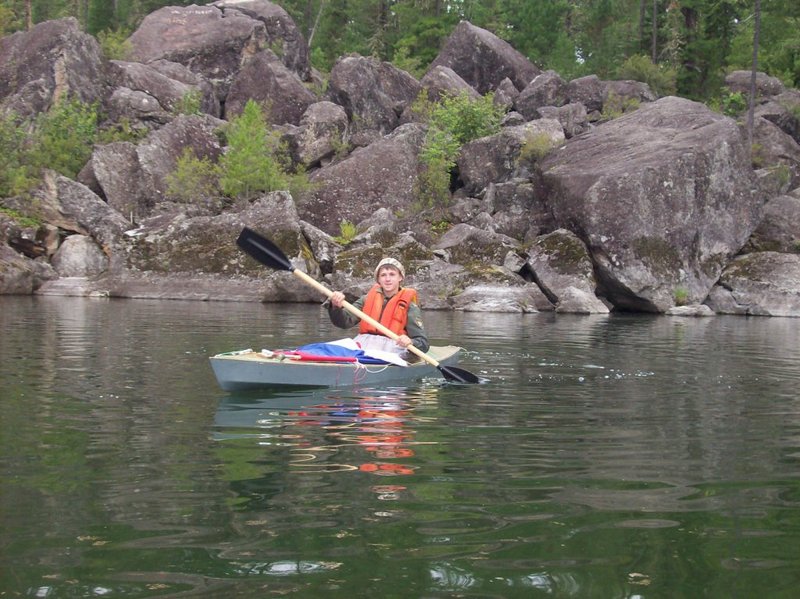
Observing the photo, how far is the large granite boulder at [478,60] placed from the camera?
41594mm

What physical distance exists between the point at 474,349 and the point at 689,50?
3405cm

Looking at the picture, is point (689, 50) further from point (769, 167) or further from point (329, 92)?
point (329, 92)

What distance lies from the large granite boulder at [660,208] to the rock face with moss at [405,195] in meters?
0.06

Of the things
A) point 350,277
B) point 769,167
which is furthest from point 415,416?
point 769,167


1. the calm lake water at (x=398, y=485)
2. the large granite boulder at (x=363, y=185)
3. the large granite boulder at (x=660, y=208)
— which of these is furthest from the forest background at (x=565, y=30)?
the calm lake water at (x=398, y=485)

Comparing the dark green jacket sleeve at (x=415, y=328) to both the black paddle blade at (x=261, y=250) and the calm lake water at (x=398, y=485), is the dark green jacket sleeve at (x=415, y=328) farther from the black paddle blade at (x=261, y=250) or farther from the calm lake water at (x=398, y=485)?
the black paddle blade at (x=261, y=250)

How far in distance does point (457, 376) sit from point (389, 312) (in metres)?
1.04

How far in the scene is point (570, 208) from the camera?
2642cm

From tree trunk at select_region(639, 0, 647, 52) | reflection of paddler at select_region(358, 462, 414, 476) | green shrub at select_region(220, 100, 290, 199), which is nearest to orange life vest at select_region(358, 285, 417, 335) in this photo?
reflection of paddler at select_region(358, 462, 414, 476)

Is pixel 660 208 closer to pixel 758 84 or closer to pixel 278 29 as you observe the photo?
pixel 758 84

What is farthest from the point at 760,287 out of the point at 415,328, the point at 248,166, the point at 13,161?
the point at 13,161

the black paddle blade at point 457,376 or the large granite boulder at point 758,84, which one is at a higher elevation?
the large granite boulder at point 758,84

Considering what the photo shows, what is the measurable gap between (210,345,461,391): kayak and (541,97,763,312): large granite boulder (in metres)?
16.8

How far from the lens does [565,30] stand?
50188 mm
